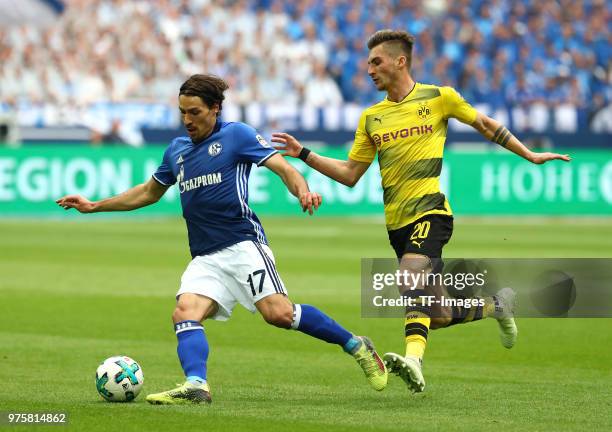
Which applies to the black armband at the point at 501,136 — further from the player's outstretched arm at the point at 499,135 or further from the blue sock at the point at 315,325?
the blue sock at the point at 315,325

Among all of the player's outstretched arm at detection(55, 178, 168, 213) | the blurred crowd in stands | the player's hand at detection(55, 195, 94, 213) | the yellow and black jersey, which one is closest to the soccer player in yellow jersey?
the yellow and black jersey

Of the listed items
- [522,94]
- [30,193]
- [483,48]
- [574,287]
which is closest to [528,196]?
[522,94]

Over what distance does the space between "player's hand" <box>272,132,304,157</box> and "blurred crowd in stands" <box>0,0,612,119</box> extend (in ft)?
75.6

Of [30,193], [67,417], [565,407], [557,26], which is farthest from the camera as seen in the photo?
[557,26]

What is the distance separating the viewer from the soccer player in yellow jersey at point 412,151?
28.3ft

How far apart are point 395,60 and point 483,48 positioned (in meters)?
29.0

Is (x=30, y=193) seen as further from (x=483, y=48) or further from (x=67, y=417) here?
(x=67, y=417)

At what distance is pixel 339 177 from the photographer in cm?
902

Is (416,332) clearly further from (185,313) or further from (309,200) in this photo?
(185,313)

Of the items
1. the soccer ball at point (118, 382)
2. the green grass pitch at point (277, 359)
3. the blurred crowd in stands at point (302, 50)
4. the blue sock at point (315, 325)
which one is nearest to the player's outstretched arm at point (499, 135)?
the green grass pitch at point (277, 359)

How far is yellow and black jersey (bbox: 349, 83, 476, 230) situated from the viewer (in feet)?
28.6

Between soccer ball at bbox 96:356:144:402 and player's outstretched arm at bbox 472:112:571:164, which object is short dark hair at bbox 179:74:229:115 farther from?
player's outstretched arm at bbox 472:112:571:164

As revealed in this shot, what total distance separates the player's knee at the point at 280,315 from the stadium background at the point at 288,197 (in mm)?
497

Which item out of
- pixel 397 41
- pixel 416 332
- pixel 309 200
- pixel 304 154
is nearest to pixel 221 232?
pixel 309 200
